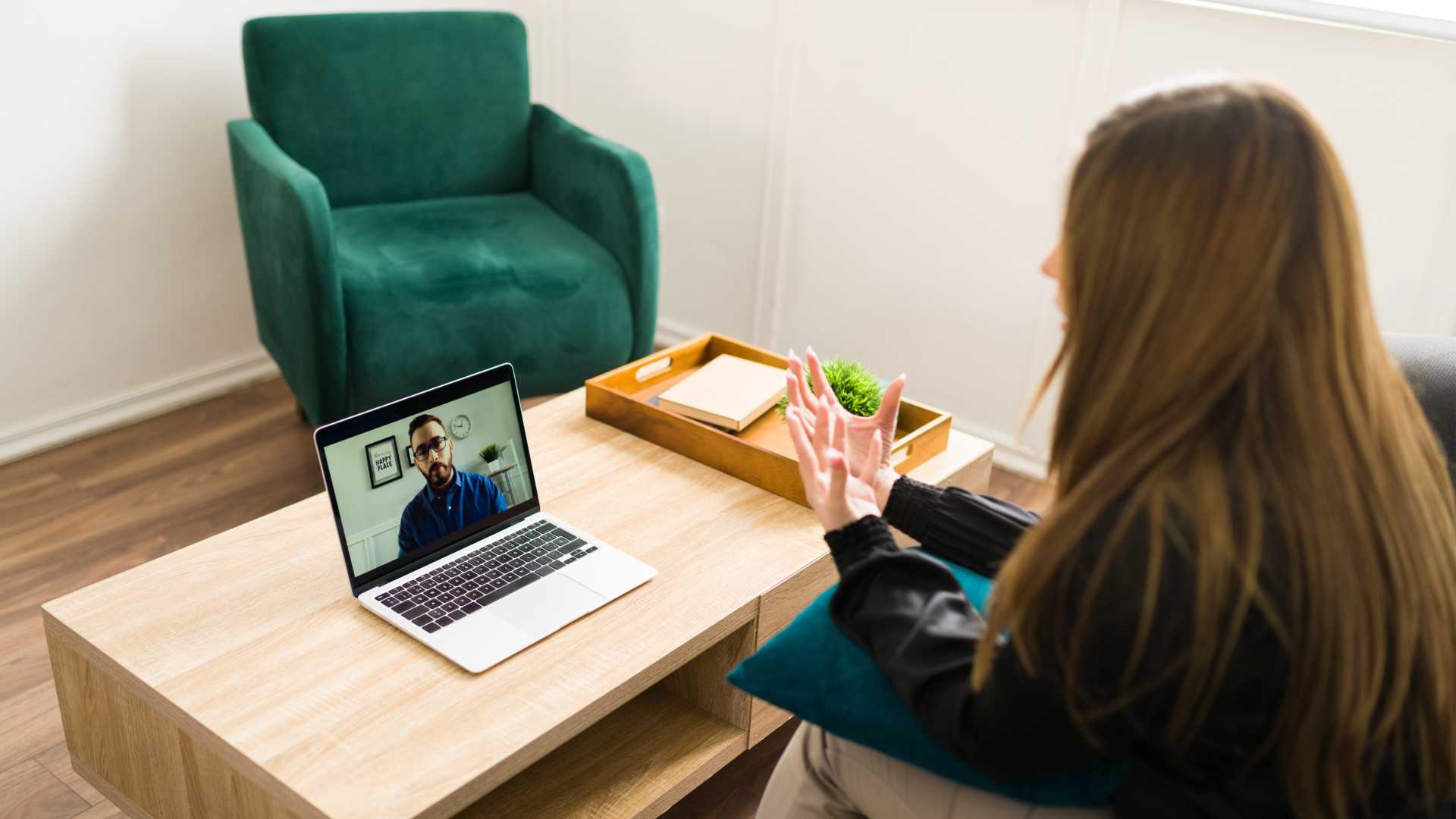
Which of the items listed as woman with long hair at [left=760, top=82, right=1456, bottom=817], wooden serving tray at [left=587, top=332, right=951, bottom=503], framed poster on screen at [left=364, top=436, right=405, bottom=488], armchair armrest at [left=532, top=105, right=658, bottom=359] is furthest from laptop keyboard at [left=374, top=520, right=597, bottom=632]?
armchair armrest at [left=532, top=105, right=658, bottom=359]

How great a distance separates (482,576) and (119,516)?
3.79 feet

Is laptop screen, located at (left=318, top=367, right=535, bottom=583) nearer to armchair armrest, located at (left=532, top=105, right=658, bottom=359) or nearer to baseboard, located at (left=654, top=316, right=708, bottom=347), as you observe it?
armchair armrest, located at (left=532, top=105, right=658, bottom=359)

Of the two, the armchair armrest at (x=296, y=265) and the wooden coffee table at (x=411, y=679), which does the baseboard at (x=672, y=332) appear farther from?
the wooden coffee table at (x=411, y=679)

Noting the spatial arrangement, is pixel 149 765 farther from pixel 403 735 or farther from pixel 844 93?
pixel 844 93

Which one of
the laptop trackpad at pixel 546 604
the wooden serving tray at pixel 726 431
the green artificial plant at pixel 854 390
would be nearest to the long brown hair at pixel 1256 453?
the laptop trackpad at pixel 546 604

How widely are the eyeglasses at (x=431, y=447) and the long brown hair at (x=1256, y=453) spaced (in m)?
0.78

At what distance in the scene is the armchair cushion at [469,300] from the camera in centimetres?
229

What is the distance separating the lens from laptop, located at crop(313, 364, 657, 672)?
1.36m

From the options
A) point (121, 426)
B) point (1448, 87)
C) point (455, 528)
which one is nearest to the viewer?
point (455, 528)

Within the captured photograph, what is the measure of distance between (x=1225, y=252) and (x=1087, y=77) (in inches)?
67.3

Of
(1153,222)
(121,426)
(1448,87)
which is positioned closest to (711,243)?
(121,426)

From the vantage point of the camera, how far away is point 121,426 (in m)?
2.60

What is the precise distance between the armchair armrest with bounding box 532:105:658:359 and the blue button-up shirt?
1060 mm

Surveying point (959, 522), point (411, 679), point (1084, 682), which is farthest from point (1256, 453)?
point (411, 679)
